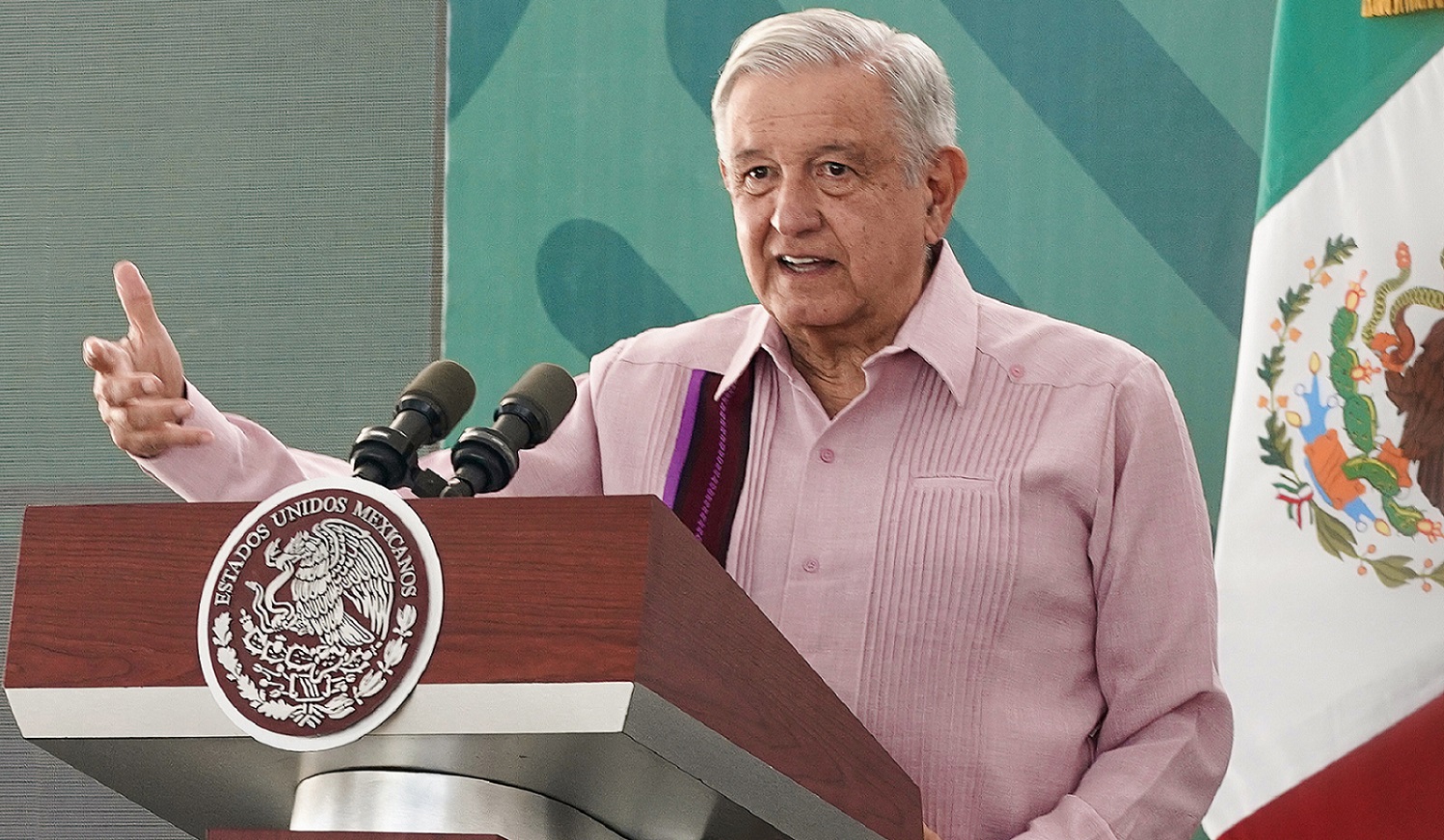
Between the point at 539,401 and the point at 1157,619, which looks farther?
the point at 1157,619

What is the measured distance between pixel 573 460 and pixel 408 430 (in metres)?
0.69

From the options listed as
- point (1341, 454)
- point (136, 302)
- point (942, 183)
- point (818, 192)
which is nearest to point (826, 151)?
point (818, 192)

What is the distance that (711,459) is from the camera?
1.67m

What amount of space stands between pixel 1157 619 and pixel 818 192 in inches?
21.4

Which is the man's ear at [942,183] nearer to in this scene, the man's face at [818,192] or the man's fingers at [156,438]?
the man's face at [818,192]

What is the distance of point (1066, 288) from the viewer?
2510 millimetres

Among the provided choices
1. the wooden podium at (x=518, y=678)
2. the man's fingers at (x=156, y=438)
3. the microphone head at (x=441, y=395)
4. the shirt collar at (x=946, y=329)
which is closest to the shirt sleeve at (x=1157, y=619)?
the shirt collar at (x=946, y=329)

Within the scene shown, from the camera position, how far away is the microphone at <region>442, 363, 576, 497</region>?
1.02 metres

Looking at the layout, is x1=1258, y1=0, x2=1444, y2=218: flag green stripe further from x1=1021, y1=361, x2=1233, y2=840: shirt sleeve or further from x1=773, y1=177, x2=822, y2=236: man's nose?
x1=773, y1=177, x2=822, y2=236: man's nose

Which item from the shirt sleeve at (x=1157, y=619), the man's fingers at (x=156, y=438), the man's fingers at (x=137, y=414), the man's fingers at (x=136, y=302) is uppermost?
the man's fingers at (x=136, y=302)

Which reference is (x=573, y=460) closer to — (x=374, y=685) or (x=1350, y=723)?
(x=374, y=685)

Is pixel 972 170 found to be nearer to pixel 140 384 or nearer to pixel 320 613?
pixel 140 384

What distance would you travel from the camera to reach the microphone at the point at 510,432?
1.02m

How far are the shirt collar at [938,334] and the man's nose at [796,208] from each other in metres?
0.16
